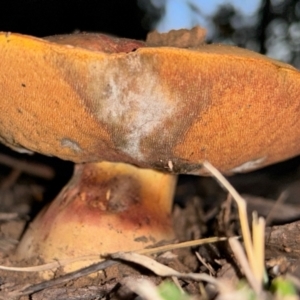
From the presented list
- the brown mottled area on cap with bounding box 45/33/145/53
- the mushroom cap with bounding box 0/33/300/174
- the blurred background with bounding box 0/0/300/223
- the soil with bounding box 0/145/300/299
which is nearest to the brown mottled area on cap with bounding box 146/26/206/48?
the brown mottled area on cap with bounding box 45/33/145/53

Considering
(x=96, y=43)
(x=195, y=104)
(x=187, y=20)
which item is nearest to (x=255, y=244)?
(x=195, y=104)

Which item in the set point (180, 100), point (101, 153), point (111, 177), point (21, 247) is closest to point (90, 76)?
point (180, 100)

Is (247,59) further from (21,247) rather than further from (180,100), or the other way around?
(21,247)

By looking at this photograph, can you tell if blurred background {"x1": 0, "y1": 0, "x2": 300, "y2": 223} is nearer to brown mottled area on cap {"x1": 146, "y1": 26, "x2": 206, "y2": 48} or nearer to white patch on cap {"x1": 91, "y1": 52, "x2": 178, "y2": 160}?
brown mottled area on cap {"x1": 146, "y1": 26, "x2": 206, "y2": 48}

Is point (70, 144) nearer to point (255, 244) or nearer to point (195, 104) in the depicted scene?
point (195, 104)

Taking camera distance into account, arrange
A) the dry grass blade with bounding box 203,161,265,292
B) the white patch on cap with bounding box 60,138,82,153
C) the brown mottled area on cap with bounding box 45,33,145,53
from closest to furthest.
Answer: the dry grass blade with bounding box 203,161,265,292 → the brown mottled area on cap with bounding box 45,33,145,53 → the white patch on cap with bounding box 60,138,82,153
